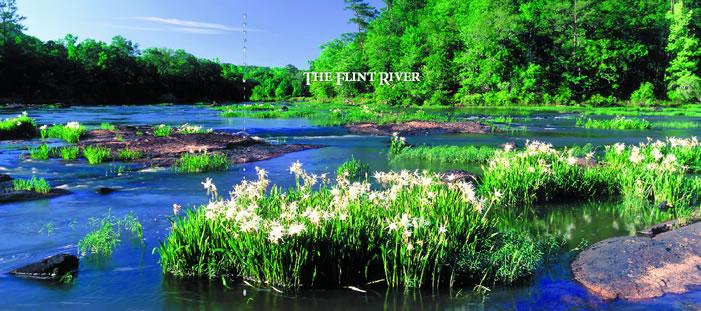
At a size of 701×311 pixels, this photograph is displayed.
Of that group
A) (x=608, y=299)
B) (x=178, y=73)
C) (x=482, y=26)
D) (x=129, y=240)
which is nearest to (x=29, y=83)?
(x=178, y=73)

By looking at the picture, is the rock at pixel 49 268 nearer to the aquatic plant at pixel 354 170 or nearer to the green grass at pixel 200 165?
the aquatic plant at pixel 354 170

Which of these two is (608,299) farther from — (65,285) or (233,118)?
(233,118)

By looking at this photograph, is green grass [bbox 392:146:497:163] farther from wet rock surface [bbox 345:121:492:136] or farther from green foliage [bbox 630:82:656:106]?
green foliage [bbox 630:82:656:106]

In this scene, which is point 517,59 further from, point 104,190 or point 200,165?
point 104,190

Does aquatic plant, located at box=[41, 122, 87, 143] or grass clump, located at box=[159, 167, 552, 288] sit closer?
grass clump, located at box=[159, 167, 552, 288]

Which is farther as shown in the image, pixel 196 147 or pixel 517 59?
pixel 517 59

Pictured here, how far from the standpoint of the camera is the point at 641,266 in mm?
5371

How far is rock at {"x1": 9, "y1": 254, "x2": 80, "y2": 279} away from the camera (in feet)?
17.9

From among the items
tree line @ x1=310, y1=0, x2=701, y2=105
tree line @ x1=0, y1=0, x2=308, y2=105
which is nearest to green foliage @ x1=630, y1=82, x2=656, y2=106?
tree line @ x1=310, y1=0, x2=701, y2=105

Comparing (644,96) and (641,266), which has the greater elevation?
(644,96)

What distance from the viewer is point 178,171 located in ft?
45.0

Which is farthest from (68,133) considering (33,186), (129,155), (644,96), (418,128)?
(644,96)

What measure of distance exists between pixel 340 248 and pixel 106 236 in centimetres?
393

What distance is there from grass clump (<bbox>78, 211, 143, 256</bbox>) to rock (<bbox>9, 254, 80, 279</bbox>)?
0.67 m
